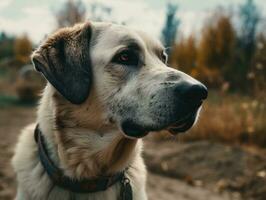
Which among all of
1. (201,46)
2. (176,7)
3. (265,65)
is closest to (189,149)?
(265,65)

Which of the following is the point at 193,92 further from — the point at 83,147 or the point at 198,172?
the point at 198,172

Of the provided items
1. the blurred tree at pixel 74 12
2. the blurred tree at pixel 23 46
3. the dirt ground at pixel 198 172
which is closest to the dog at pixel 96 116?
the dirt ground at pixel 198 172

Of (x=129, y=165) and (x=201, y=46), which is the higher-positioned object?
(x=129, y=165)

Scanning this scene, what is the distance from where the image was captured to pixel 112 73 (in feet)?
11.9

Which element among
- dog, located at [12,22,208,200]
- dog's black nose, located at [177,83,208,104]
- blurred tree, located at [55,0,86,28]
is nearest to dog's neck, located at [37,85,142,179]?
dog, located at [12,22,208,200]

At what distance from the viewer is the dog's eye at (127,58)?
3662 mm

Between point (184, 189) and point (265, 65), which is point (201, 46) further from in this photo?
point (184, 189)

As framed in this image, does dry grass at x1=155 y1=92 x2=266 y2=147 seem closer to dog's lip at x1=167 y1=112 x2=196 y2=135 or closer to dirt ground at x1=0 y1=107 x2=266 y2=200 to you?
dirt ground at x1=0 y1=107 x2=266 y2=200

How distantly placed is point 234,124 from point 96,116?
590 cm

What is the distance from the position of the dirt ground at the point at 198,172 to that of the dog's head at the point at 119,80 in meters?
2.45

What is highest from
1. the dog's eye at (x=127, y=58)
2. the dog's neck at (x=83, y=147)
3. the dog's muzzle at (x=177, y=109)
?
the dog's eye at (x=127, y=58)

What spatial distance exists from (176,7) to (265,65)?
19.1 feet

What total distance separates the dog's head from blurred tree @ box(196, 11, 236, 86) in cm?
1874

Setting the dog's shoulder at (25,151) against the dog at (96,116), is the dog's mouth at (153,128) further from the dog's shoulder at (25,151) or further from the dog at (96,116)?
the dog's shoulder at (25,151)
